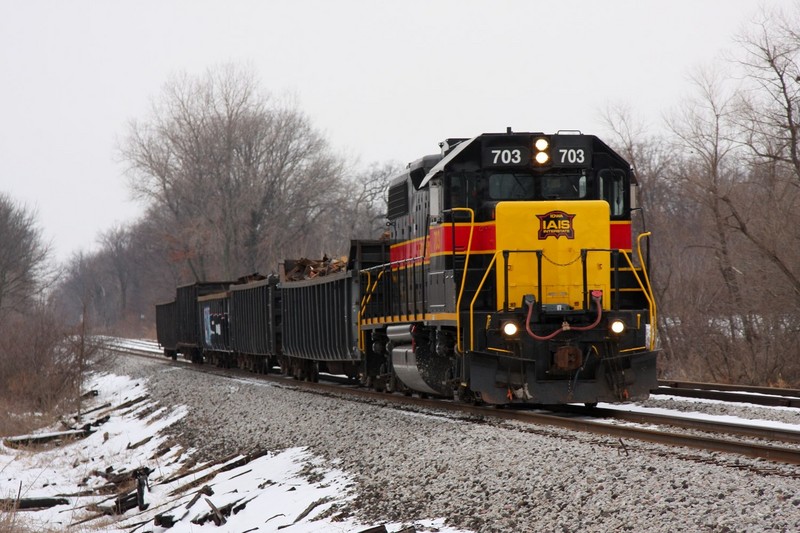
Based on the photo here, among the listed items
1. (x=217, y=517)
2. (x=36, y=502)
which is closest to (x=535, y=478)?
(x=217, y=517)

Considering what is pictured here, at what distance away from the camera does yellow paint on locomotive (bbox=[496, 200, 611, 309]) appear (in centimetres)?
1148

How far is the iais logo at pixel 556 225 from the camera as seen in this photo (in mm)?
11500

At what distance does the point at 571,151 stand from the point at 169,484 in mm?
7117

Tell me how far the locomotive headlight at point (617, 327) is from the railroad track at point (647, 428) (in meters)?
1.00

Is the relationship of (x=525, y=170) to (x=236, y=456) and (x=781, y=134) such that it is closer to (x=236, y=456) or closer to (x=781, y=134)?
(x=236, y=456)

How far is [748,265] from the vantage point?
20.9m

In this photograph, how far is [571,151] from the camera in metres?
11.9

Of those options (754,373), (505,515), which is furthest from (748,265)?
(505,515)

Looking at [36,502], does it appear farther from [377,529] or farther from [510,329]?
[377,529]

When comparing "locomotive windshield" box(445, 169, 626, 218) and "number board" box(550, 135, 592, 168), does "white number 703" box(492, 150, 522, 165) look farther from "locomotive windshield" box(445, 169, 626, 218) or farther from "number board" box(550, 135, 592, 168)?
"number board" box(550, 135, 592, 168)

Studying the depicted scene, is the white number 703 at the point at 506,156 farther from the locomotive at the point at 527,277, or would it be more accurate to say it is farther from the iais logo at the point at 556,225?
the iais logo at the point at 556,225

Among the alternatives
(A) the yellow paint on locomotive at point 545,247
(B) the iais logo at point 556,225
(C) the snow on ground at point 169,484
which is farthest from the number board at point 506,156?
(C) the snow on ground at point 169,484

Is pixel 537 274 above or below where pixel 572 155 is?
below

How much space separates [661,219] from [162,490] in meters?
22.8
